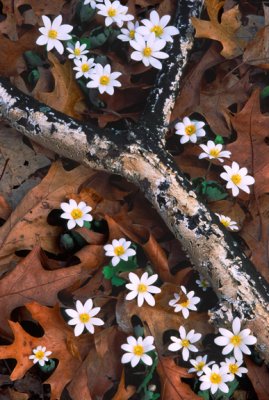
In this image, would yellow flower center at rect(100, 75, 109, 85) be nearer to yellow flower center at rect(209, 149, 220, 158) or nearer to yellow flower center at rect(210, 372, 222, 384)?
yellow flower center at rect(209, 149, 220, 158)

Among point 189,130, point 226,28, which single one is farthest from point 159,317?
point 226,28

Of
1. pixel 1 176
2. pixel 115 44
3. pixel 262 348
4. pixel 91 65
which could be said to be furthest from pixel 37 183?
pixel 262 348

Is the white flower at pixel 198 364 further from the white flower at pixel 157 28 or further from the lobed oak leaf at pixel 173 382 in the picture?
the white flower at pixel 157 28

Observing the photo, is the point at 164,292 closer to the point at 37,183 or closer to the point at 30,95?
the point at 37,183

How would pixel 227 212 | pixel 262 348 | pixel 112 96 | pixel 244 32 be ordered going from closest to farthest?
pixel 262 348 → pixel 227 212 → pixel 112 96 → pixel 244 32

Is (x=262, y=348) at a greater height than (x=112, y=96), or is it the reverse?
(x=112, y=96)

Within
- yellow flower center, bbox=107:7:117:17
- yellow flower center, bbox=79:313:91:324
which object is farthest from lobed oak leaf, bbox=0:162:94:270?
yellow flower center, bbox=107:7:117:17

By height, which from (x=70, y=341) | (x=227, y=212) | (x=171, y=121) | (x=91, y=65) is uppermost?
(x=91, y=65)
